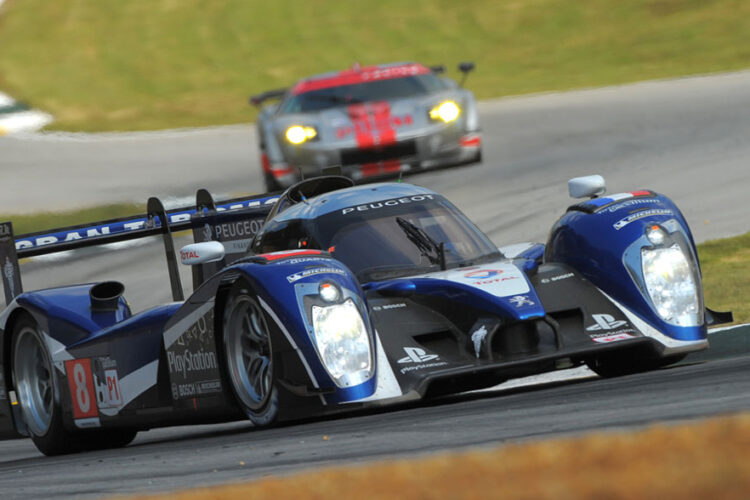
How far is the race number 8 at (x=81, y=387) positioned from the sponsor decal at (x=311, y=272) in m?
1.87

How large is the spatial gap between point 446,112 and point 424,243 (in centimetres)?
879

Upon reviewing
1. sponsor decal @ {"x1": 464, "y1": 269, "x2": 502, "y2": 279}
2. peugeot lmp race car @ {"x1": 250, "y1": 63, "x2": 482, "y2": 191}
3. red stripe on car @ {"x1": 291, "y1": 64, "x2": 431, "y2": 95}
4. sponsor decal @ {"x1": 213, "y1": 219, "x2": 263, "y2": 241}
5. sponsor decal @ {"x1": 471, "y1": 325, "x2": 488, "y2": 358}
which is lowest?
sponsor decal @ {"x1": 471, "y1": 325, "x2": 488, "y2": 358}

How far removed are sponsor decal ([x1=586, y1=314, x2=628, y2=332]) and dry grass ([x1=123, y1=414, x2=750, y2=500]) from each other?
128 inches

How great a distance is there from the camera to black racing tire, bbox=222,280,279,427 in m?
6.32

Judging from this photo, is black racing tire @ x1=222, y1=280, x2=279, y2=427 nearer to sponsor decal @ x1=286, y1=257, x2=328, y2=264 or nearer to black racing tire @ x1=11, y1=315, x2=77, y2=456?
sponsor decal @ x1=286, y1=257, x2=328, y2=264

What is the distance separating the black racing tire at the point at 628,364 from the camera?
710 cm

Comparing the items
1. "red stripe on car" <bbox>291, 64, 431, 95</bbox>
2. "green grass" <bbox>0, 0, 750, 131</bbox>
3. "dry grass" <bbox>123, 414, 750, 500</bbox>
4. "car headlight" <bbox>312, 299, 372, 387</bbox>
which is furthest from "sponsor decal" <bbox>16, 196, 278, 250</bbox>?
"green grass" <bbox>0, 0, 750, 131</bbox>

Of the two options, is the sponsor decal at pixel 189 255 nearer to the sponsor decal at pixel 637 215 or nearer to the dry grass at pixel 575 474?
the sponsor decal at pixel 637 215

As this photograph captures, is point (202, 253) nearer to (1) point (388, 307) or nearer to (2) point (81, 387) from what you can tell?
(1) point (388, 307)

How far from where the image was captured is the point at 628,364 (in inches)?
283

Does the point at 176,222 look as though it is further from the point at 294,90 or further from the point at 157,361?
the point at 294,90

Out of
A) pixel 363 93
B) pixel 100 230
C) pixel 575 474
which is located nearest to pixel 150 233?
pixel 100 230

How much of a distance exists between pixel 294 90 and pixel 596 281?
10.6 m

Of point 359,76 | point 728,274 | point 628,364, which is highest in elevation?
point 359,76
